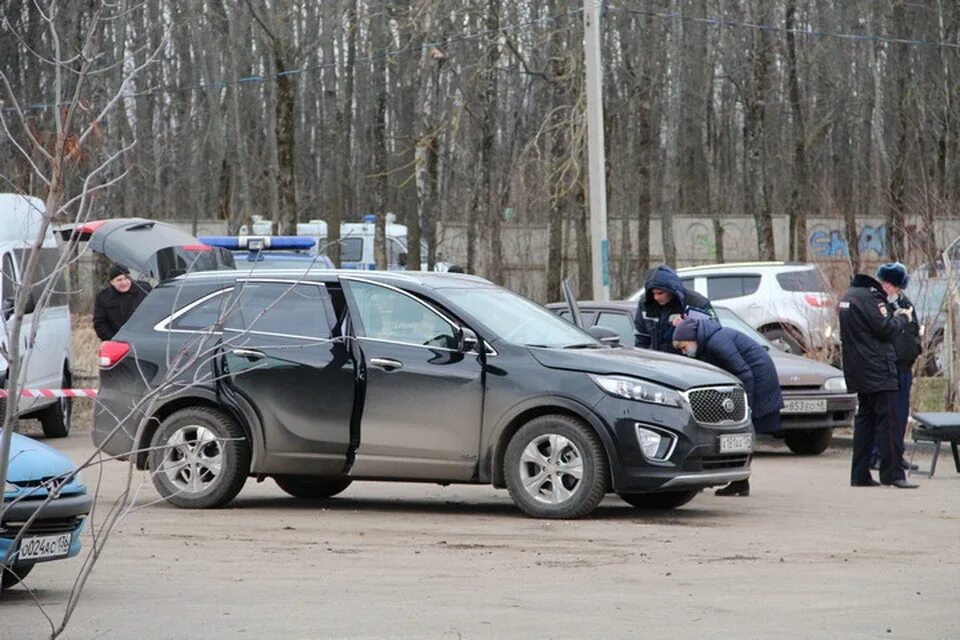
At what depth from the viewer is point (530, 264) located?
49.5 metres

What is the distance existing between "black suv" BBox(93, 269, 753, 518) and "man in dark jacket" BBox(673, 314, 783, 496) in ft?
3.62

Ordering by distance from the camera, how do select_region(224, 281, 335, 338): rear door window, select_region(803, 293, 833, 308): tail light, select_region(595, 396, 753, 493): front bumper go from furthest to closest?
select_region(803, 293, 833, 308): tail light, select_region(224, 281, 335, 338): rear door window, select_region(595, 396, 753, 493): front bumper

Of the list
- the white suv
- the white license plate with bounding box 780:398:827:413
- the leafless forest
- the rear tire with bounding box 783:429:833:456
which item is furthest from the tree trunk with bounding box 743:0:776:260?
the white license plate with bounding box 780:398:827:413

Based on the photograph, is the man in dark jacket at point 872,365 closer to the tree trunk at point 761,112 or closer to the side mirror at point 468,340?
the side mirror at point 468,340

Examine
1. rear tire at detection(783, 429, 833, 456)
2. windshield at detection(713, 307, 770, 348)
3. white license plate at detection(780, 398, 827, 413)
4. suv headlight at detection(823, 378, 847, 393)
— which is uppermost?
windshield at detection(713, 307, 770, 348)

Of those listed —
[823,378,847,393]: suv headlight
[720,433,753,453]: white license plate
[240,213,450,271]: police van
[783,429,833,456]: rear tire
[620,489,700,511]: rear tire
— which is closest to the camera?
[720,433,753,453]: white license plate

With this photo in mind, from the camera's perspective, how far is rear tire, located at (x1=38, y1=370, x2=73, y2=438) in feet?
66.2

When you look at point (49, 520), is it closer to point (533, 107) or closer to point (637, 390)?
point (637, 390)

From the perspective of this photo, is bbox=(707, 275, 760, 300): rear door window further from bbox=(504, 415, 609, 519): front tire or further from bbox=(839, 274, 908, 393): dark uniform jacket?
bbox=(504, 415, 609, 519): front tire


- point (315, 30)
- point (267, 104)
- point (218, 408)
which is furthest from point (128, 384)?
point (267, 104)

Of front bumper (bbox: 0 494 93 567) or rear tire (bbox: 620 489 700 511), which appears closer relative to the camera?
front bumper (bbox: 0 494 93 567)

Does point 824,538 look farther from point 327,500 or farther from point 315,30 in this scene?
point 315,30

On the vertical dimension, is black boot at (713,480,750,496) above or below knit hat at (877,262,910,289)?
below

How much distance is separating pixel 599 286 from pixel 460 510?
1085 cm
